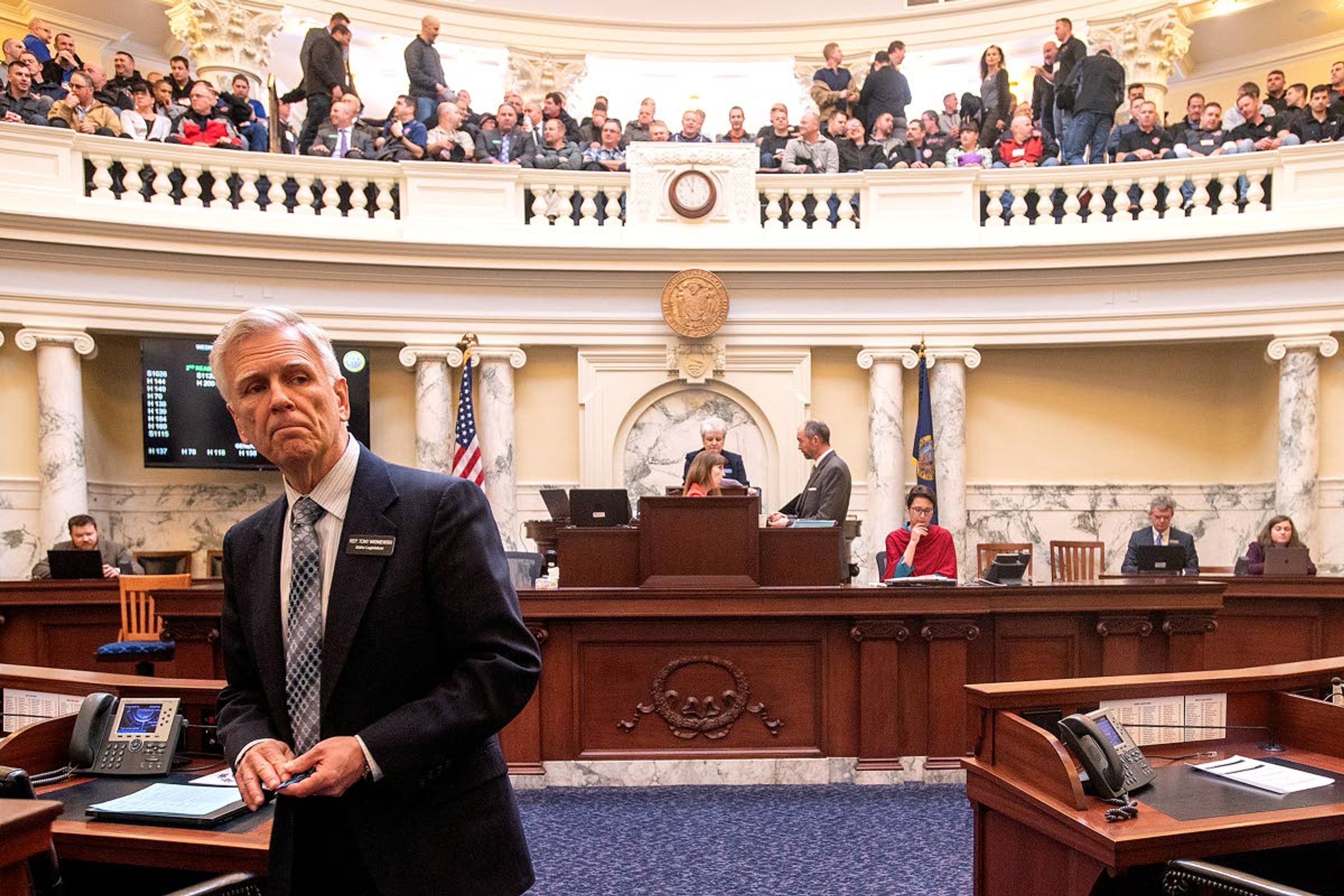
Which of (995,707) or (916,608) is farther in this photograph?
(916,608)

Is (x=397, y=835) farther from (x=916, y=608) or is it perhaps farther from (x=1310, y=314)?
(x=1310, y=314)

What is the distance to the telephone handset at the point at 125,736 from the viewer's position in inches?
107

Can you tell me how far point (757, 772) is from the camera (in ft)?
16.9

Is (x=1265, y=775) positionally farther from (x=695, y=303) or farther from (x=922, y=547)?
(x=695, y=303)

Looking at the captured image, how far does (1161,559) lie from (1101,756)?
4796mm

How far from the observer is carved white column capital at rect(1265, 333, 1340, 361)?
28.5 ft

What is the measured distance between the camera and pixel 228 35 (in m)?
11.2

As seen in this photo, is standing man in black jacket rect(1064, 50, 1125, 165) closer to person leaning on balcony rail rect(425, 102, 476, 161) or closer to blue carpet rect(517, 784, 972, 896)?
person leaning on balcony rail rect(425, 102, 476, 161)

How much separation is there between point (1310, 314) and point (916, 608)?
5840 millimetres

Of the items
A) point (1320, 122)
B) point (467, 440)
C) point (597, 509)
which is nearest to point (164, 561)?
point (467, 440)

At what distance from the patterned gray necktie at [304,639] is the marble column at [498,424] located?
7508mm

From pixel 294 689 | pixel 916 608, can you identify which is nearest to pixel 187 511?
pixel 916 608

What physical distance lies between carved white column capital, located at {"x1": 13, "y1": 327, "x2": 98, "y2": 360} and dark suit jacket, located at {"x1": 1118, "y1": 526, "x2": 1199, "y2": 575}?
321 inches

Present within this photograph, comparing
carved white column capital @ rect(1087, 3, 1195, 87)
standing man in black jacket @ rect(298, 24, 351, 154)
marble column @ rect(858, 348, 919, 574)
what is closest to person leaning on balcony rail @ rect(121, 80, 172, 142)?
standing man in black jacket @ rect(298, 24, 351, 154)
